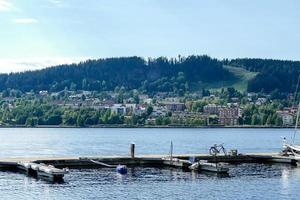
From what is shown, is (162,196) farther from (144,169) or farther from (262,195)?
(144,169)

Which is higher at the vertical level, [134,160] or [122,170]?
[134,160]

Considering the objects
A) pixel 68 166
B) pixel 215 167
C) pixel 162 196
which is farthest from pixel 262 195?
pixel 68 166

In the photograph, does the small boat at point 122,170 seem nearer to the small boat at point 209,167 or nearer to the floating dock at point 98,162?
the floating dock at point 98,162

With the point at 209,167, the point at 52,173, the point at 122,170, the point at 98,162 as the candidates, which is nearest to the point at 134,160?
the point at 98,162

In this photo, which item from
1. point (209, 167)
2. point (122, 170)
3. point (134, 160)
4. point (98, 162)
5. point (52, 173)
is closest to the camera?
point (52, 173)

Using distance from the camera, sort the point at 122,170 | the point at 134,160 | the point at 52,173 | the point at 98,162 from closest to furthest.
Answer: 1. the point at 52,173
2. the point at 122,170
3. the point at 98,162
4. the point at 134,160

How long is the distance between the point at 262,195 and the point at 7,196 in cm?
1899

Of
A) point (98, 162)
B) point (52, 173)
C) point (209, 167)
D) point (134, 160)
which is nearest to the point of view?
point (52, 173)

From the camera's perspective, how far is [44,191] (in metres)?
50.6

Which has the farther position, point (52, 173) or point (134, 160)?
point (134, 160)

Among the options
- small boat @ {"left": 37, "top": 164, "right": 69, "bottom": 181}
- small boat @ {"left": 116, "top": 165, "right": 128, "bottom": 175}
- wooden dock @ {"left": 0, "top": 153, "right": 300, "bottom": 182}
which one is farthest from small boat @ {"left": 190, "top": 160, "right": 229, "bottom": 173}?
small boat @ {"left": 37, "top": 164, "right": 69, "bottom": 181}

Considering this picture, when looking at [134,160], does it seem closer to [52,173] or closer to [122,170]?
[122,170]

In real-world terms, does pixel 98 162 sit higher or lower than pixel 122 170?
higher

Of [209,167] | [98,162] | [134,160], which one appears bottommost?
[209,167]
